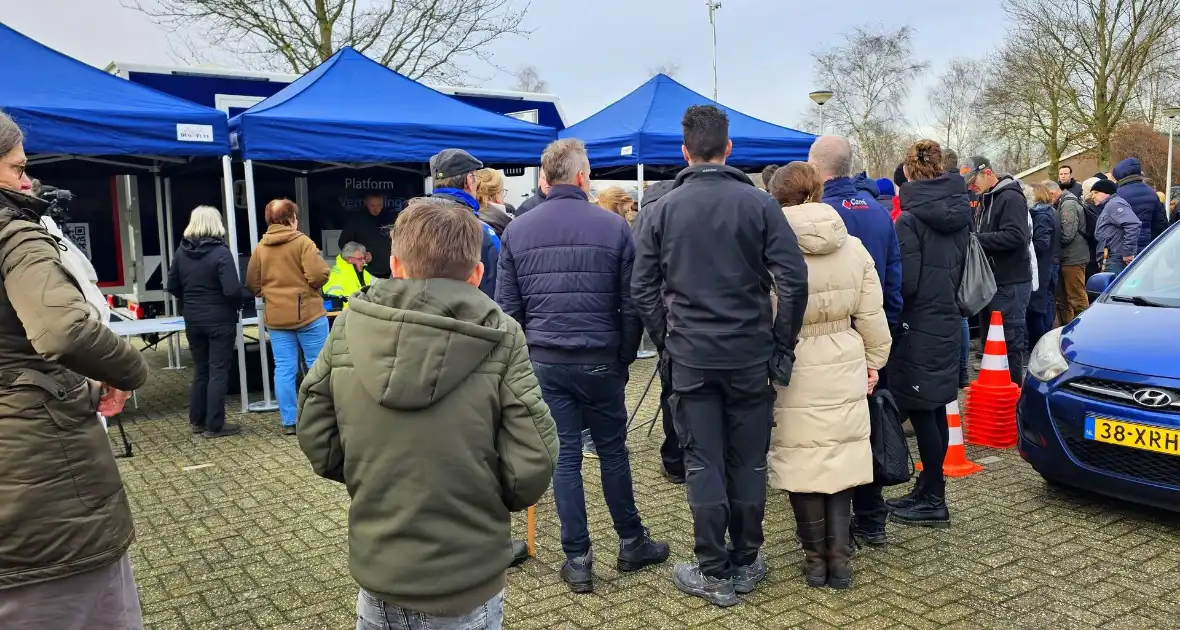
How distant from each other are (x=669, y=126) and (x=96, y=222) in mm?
6372

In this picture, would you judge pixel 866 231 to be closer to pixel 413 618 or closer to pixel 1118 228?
pixel 413 618

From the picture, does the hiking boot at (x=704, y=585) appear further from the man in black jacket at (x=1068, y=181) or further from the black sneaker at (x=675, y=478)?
the man in black jacket at (x=1068, y=181)

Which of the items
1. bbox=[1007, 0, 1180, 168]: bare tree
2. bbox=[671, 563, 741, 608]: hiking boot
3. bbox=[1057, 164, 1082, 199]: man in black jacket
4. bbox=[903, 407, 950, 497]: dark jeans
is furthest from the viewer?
bbox=[1007, 0, 1180, 168]: bare tree

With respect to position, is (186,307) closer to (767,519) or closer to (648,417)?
(648,417)

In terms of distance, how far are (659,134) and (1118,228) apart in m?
4.81

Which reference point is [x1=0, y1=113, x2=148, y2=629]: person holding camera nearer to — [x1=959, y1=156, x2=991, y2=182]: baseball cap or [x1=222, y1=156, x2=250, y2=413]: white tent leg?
[x1=222, y1=156, x2=250, y2=413]: white tent leg

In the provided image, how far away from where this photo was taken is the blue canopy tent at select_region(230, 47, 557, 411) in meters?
7.33

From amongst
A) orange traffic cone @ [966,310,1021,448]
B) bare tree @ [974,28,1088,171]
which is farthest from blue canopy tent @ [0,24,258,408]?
bare tree @ [974,28,1088,171]

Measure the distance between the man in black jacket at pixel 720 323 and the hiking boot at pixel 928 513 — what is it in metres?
1.18

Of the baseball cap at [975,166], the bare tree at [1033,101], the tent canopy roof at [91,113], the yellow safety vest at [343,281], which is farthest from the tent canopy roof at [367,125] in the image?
the bare tree at [1033,101]

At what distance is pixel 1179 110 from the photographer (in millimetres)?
27250

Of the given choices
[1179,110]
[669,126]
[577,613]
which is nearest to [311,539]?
[577,613]

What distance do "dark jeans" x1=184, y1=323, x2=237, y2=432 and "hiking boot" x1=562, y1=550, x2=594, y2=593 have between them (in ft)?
13.4

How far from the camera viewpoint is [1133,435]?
4.20 metres
